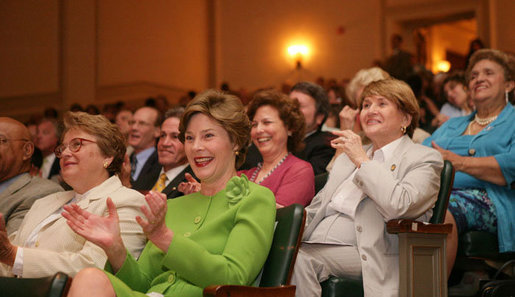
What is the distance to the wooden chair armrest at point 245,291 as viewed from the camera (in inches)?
69.4

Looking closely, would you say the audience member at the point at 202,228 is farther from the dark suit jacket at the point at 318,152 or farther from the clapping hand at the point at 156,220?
the dark suit jacket at the point at 318,152

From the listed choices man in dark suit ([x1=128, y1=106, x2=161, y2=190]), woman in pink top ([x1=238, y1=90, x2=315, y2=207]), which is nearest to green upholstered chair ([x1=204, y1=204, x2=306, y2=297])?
woman in pink top ([x1=238, y1=90, x2=315, y2=207])

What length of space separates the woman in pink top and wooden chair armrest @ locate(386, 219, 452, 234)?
0.69 metres

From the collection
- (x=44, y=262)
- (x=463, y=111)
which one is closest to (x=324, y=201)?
(x=44, y=262)

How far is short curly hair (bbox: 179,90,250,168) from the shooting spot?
2.25 metres

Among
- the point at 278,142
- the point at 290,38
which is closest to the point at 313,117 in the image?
the point at 278,142

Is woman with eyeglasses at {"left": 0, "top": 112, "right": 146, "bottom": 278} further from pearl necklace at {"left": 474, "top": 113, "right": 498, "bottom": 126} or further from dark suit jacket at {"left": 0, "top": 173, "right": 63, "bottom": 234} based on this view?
pearl necklace at {"left": 474, "top": 113, "right": 498, "bottom": 126}

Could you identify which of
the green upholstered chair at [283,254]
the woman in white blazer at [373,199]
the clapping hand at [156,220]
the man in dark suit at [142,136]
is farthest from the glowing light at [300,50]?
the clapping hand at [156,220]

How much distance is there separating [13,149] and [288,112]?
1533mm

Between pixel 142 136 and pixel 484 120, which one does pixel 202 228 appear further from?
pixel 142 136

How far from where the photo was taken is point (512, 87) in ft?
11.5

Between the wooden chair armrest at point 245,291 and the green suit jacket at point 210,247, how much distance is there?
0.07m

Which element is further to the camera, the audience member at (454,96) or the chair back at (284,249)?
the audience member at (454,96)

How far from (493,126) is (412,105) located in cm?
89
